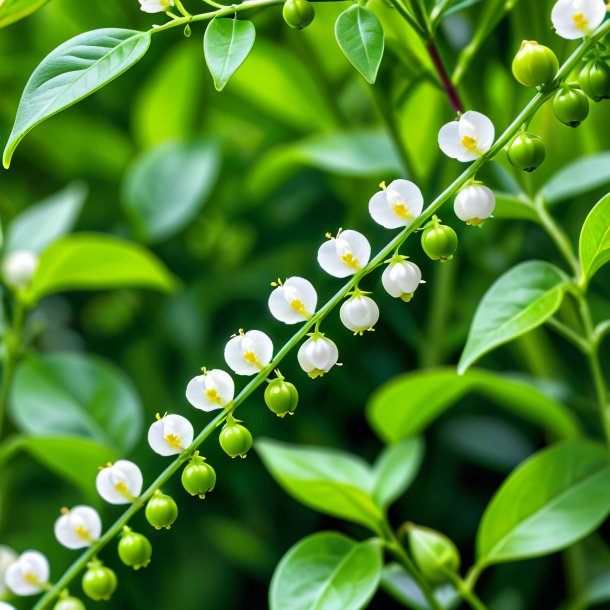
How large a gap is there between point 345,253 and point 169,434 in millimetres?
88

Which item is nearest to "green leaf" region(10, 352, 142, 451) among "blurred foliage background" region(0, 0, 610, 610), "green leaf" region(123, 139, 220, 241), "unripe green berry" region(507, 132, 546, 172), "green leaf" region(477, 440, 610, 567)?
"blurred foliage background" region(0, 0, 610, 610)

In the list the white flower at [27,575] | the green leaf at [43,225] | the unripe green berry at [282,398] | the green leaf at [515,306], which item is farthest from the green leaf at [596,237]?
the green leaf at [43,225]

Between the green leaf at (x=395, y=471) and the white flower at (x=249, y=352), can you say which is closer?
the white flower at (x=249, y=352)

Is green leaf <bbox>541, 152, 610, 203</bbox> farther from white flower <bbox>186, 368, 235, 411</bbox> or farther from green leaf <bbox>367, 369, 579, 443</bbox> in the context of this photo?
white flower <bbox>186, 368, 235, 411</bbox>

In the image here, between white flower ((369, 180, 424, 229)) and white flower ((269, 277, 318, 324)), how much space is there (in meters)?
0.03

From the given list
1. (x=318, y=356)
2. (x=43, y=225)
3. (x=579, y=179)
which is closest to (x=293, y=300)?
(x=318, y=356)

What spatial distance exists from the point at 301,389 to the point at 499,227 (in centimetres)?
17

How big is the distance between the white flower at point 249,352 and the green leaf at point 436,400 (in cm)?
18

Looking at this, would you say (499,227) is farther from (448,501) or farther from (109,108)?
(109,108)

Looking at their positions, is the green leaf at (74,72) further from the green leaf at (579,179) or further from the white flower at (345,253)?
the green leaf at (579,179)

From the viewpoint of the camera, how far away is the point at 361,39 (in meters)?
0.30

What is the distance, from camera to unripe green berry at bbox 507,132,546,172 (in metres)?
0.28

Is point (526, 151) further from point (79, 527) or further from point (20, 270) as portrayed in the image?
point (20, 270)

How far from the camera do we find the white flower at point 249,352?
1.01 feet
